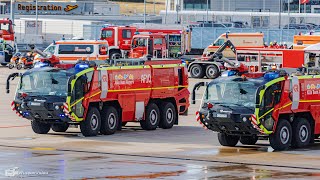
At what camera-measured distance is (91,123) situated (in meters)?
30.7

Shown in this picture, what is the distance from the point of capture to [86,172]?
72.6 ft

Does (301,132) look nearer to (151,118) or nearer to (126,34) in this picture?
(151,118)

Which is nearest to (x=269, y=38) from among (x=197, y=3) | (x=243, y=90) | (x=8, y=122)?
(x=197, y=3)

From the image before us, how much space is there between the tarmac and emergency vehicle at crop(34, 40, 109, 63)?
102 ft

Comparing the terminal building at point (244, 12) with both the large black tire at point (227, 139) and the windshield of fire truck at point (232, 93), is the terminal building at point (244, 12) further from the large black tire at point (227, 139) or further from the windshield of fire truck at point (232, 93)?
the windshield of fire truck at point (232, 93)

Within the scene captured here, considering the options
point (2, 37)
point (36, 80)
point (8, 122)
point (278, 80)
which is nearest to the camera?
point (278, 80)

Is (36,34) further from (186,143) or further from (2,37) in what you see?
(186,143)

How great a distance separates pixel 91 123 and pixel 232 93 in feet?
16.3

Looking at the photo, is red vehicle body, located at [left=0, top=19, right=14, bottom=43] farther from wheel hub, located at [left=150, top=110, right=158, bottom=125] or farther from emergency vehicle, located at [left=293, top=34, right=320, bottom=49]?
wheel hub, located at [left=150, top=110, right=158, bottom=125]

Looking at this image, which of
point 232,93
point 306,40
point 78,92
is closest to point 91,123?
point 78,92

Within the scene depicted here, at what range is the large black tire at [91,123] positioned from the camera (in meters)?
30.5

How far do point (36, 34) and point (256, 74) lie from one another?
75381 mm

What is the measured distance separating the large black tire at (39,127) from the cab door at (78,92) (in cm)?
182

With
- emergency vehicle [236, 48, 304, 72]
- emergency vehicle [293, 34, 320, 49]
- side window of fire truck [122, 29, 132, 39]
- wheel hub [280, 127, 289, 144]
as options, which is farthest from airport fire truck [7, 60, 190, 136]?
side window of fire truck [122, 29, 132, 39]
